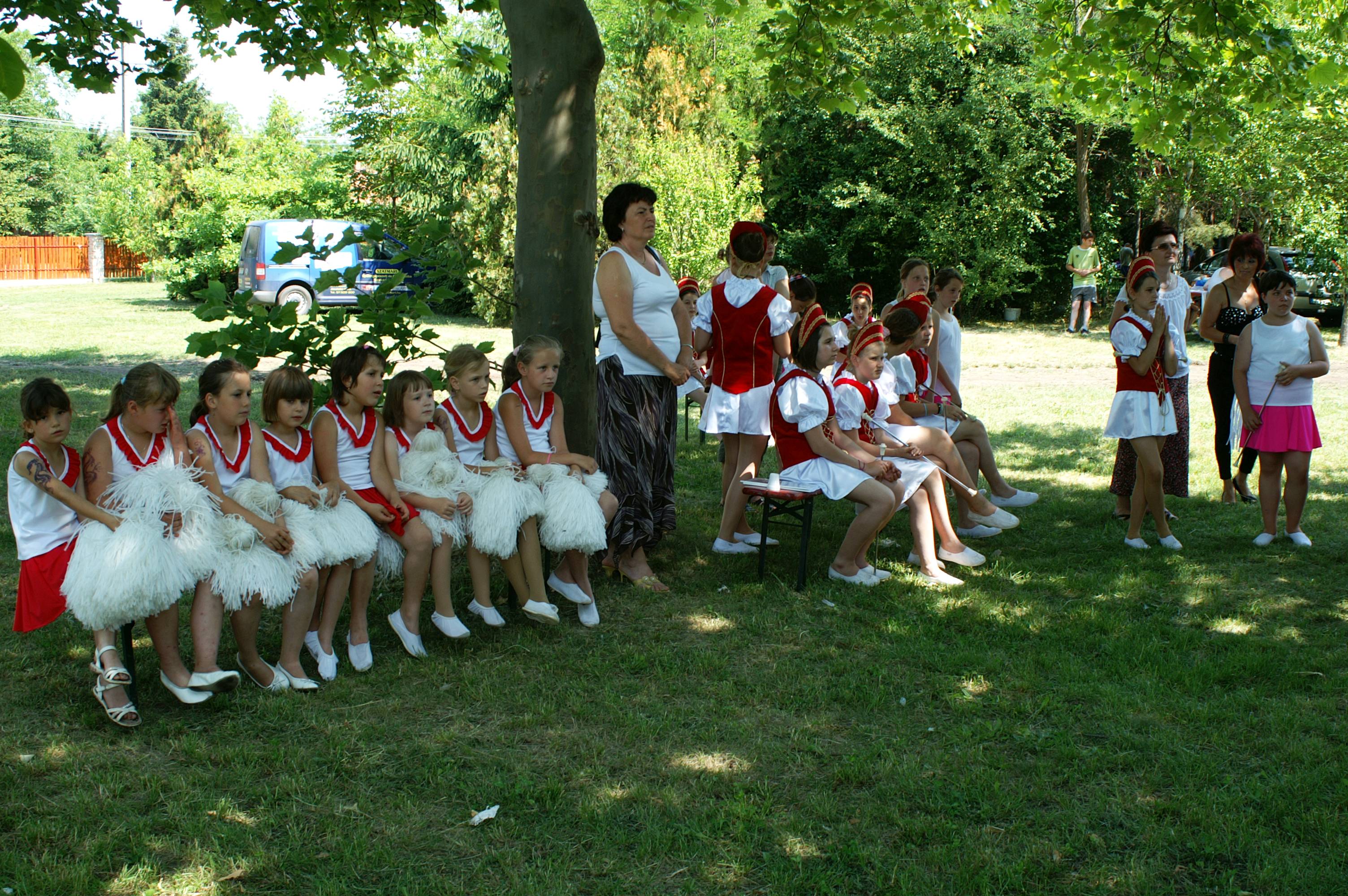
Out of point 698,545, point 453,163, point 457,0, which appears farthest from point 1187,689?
point 453,163

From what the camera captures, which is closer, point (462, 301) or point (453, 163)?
point (453, 163)

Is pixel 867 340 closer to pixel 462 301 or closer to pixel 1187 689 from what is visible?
pixel 1187 689

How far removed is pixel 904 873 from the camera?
9.90 feet

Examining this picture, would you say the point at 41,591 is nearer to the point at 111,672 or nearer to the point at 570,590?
the point at 111,672

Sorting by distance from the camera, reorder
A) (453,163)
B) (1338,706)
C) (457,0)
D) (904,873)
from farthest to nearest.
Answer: (453,163)
(457,0)
(1338,706)
(904,873)

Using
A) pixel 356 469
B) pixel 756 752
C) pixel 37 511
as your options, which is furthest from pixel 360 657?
pixel 756 752

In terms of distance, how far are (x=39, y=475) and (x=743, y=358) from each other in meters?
3.76

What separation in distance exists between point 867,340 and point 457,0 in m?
4.69

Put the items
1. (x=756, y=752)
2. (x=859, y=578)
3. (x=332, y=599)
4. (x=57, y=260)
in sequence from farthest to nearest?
(x=57, y=260) < (x=859, y=578) < (x=332, y=599) < (x=756, y=752)

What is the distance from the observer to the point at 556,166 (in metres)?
5.75

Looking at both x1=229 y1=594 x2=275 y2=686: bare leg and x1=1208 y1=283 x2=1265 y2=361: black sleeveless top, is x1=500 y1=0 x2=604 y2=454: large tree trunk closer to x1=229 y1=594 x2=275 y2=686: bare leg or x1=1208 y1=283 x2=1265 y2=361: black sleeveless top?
x1=229 y1=594 x2=275 y2=686: bare leg

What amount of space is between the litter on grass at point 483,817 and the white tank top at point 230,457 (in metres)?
1.80

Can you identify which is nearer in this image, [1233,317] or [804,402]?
[804,402]

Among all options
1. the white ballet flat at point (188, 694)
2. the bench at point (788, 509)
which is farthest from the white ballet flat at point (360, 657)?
the bench at point (788, 509)
